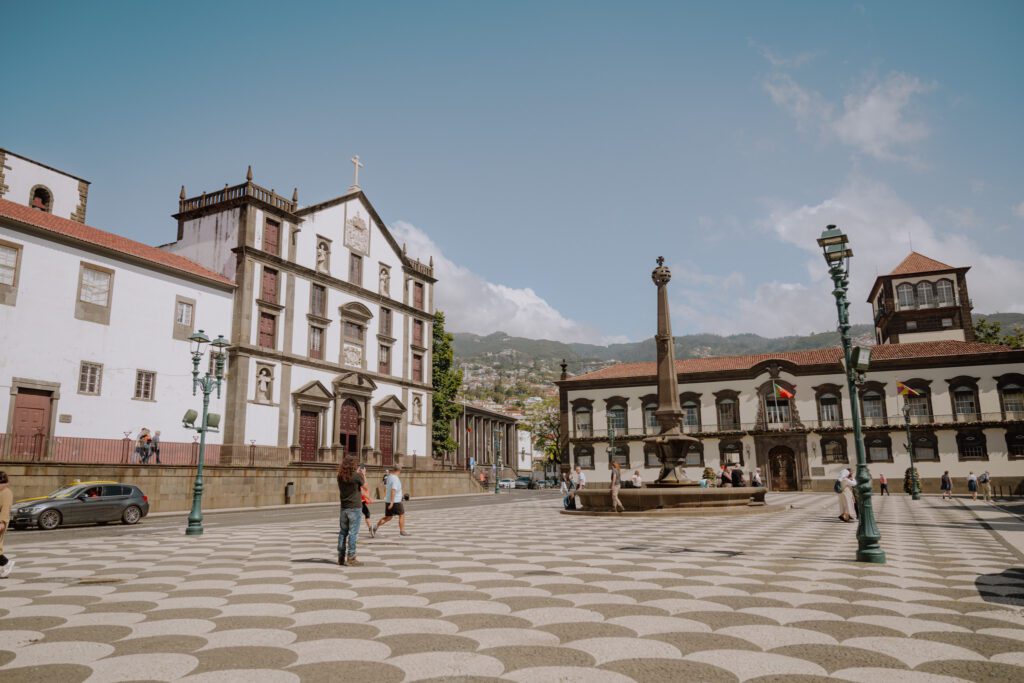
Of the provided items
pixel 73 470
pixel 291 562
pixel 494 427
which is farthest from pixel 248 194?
pixel 494 427

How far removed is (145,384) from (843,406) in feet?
149

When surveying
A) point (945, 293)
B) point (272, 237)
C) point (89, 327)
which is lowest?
point (89, 327)

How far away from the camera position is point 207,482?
27.8m

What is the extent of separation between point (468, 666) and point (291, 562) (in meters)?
6.77

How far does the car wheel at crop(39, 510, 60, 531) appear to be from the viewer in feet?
59.4

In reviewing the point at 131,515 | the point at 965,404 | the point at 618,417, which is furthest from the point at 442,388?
the point at 965,404

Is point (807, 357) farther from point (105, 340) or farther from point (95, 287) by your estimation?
point (95, 287)

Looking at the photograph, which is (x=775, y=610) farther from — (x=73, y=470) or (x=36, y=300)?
(x=36, y=300)

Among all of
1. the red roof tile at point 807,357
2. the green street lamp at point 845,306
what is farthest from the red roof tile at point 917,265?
the green street lamp at point 845,306

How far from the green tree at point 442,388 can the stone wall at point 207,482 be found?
1081cm

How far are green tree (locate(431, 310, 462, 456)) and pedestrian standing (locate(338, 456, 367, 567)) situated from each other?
40199 mm

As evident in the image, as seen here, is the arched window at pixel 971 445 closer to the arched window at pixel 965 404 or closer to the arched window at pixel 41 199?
the arched window at pixel 965 404

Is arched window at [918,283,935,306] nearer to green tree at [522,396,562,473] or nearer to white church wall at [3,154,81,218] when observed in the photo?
green tree at [522,396,562,473]

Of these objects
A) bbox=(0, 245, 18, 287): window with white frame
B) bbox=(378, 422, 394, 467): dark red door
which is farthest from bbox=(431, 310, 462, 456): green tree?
bbox=(0, 245, 18, 287): window with white frame
